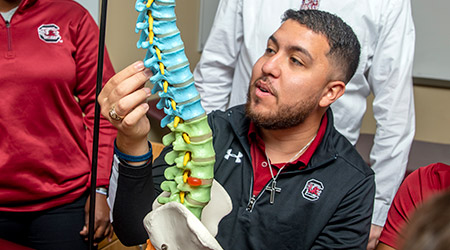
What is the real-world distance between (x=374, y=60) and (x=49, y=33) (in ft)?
3.47

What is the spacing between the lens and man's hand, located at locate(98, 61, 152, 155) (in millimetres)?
878

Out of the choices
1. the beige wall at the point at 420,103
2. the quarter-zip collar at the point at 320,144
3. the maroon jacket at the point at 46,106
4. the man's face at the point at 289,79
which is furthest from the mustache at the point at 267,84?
the beige wall at the point at 420,103

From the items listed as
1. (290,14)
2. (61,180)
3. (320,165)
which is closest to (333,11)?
(290,14)

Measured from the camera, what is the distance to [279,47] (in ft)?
4.13

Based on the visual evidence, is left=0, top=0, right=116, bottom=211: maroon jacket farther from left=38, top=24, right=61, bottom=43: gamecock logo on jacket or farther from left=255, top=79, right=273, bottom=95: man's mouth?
left=255, top=79, right=273, bottom=95: man's mouth

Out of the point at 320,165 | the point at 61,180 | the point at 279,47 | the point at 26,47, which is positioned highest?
the point at 279,47

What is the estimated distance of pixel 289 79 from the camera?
4.00 ft

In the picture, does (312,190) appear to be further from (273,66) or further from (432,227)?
(432,227)

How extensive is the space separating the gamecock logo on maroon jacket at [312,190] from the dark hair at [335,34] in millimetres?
317

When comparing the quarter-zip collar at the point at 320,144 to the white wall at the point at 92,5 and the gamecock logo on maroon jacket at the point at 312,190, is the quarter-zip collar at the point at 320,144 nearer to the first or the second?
the gamecock logo on maroon jacket at the point at 312,190

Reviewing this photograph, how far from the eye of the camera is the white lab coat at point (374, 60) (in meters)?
1.56

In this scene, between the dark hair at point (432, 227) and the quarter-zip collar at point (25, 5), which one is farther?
the quarter-zip collar at point (25, 5)

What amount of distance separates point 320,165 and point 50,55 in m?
0.84

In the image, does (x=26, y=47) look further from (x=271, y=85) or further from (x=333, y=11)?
(x=333, y=11)
